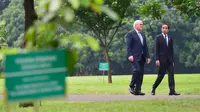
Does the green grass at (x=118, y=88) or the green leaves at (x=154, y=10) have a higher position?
the green leaves at (x=154, y=10)

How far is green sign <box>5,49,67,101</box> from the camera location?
2.65m

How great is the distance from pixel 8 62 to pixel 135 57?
32.5ft

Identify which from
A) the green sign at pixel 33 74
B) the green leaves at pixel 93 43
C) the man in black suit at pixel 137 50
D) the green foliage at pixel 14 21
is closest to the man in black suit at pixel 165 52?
the man in black suit at pixel 137 50

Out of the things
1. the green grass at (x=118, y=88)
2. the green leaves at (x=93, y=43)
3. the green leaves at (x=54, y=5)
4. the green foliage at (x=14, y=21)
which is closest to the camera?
the green leaves at (x=54, y=5)

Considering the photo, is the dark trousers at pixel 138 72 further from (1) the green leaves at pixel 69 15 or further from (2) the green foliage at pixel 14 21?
(2) the green foliage at pixel 14 21

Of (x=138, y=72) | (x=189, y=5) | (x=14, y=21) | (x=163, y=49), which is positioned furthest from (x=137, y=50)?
(x=14, y=21)

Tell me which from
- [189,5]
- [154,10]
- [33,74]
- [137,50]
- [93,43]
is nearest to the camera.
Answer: [93,43]

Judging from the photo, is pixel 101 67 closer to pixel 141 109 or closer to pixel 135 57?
pixel 135 57

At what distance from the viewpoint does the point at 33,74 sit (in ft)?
8.75

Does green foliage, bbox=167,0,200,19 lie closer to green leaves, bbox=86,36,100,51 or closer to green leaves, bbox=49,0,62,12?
green leaves, bbox=86,36,100,51

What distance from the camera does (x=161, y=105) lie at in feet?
33.1

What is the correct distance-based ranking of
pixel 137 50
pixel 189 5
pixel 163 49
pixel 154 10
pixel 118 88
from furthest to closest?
pixel 118 88, pixel 163 49, pixel 137 50, pixel 154 10, pixel 189 5

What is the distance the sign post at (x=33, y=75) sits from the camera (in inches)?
104

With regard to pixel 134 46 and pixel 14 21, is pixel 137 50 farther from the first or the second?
pixel 14 21
